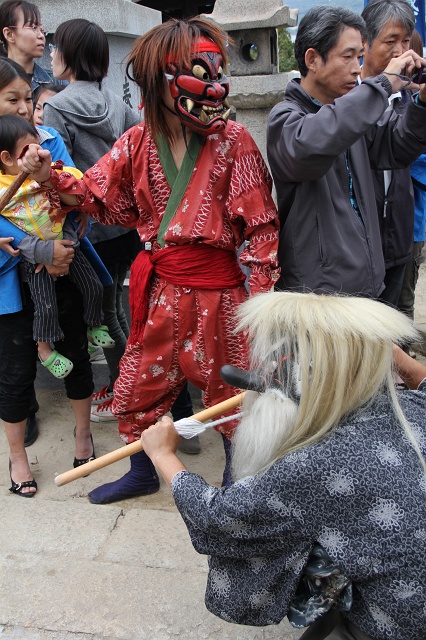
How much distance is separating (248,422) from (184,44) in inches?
53.7

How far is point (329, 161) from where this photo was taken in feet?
7.13

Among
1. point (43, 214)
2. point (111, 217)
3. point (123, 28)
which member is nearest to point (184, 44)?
point (111, 217)

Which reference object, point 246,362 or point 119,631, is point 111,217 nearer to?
point 246,362

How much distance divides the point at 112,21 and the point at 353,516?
4.35 meters

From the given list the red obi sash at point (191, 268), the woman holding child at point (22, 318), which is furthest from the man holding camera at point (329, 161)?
the woman holding child at point (22, 318)

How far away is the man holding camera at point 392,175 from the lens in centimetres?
305

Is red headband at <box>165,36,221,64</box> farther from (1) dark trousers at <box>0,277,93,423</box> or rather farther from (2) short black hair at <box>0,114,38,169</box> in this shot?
(1) dark trousers at <box>0,277,93,423</box>

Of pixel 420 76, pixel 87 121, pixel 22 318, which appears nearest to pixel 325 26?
pixel 420 76

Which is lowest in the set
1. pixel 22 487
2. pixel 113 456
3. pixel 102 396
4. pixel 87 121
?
pixel 102 396

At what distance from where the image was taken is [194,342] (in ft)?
8.59

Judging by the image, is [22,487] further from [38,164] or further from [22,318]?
[38,164]

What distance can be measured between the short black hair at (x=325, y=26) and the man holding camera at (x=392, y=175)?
79 centimetres

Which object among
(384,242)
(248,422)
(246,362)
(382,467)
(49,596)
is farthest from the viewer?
(384,242)

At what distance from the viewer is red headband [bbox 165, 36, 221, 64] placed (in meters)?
2.27
